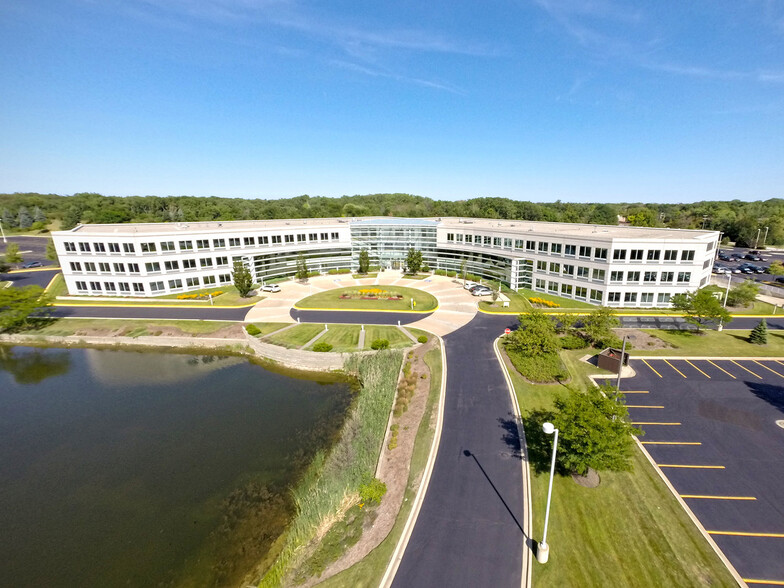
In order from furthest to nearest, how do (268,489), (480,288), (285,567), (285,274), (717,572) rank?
(285,274) < (480,288) < (268,489) < (285,567) < (717,572)

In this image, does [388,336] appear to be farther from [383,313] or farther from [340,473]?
[340,473]

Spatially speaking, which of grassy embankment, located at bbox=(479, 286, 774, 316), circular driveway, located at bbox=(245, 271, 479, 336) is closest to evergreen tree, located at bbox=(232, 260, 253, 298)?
circular driveway, located at bbox=(245, 271, 479, 336)

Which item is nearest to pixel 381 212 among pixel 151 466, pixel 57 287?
pixel 57 287

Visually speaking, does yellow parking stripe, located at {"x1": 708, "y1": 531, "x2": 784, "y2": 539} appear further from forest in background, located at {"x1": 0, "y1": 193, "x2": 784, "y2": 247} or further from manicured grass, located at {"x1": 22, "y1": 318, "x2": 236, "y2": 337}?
forest in background, located at {"x1": 0, "y1": 193, "x2": 784, "y2": 247}

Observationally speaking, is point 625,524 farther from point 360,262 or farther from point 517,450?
point 360,262

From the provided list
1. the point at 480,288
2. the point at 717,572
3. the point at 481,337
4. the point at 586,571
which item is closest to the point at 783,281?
the point at 480,288

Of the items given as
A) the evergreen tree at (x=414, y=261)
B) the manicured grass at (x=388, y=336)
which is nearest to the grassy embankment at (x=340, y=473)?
the manicured grass at (x=388, y=336)

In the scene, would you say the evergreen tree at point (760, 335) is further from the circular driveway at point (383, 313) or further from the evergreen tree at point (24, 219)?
the evergreen tree at point (24, 219)
